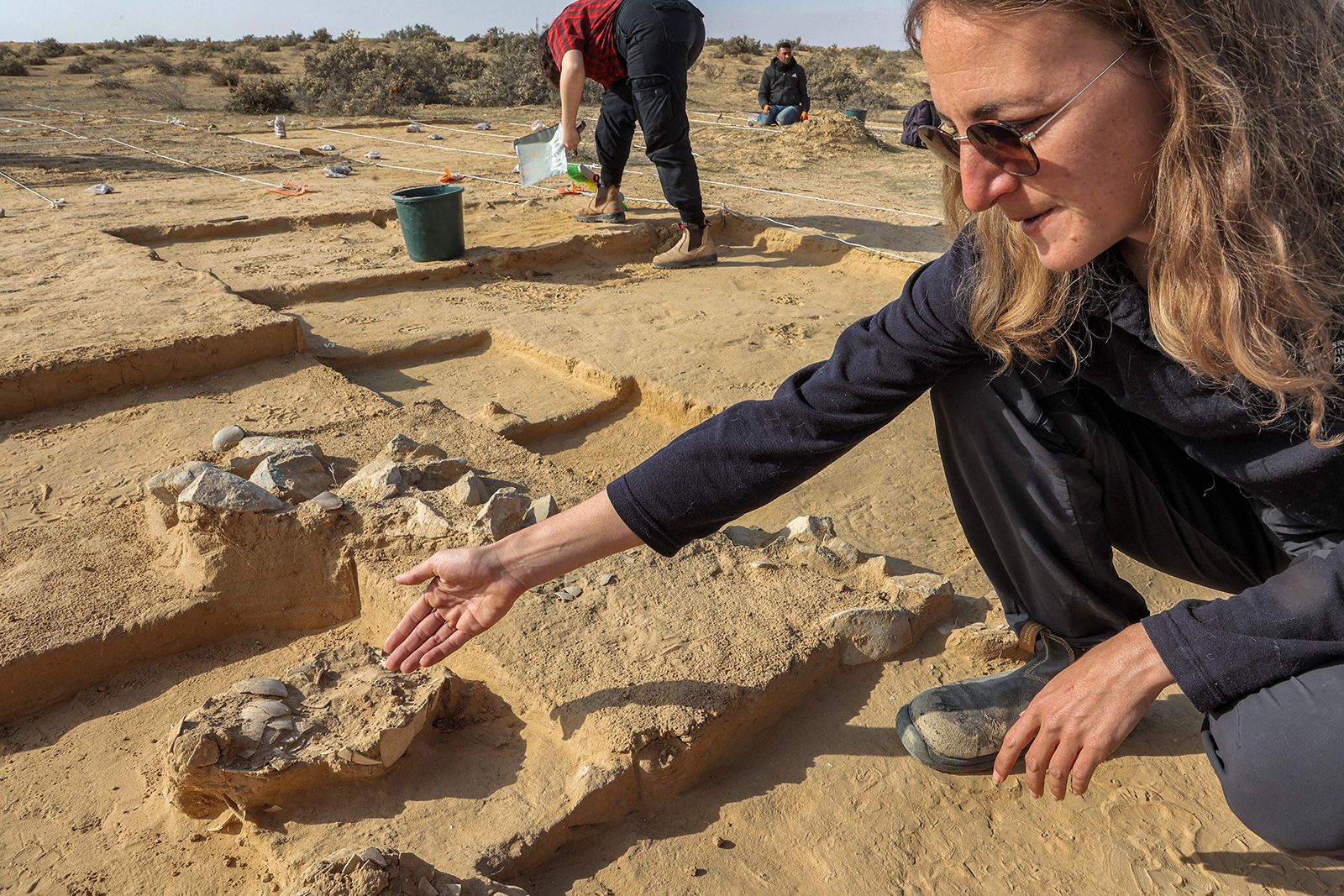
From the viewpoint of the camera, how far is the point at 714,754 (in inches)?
71.1

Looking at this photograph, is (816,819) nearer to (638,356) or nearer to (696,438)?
(696,438)

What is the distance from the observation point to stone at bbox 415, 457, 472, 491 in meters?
2.62

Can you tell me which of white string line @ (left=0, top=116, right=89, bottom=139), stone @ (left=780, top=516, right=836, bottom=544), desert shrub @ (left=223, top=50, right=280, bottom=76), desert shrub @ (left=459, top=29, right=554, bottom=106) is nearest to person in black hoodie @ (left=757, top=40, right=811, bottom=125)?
desert shrub @ (left=459, top=29, right=554, bottom=106)

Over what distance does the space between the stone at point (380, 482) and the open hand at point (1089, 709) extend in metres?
1.68

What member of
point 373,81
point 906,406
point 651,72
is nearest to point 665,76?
point 651,72

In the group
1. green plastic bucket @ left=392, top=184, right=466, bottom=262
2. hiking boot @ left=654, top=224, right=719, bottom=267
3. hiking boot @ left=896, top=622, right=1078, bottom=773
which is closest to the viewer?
hiking boot @ left=896, top=622, right=1078, bottom=773

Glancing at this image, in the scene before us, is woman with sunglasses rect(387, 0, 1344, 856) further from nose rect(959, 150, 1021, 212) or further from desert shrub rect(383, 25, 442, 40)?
desert shrub rect(383, 25, 442, 40)

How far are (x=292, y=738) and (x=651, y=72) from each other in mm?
4275

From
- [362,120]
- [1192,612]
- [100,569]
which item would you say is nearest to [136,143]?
[362,120]

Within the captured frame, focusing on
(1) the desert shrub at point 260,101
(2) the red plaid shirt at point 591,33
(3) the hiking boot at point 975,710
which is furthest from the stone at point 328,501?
(1) the desert shrub at point 260,101

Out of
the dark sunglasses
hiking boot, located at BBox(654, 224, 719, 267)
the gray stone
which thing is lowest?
the gray stone

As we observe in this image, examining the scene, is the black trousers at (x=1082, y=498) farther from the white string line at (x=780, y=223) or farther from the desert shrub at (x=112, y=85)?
the desert shrub at (x=112, y=85)

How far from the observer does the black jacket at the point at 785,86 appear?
10977mm

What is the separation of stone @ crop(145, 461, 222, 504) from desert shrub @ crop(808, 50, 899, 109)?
1442cm
